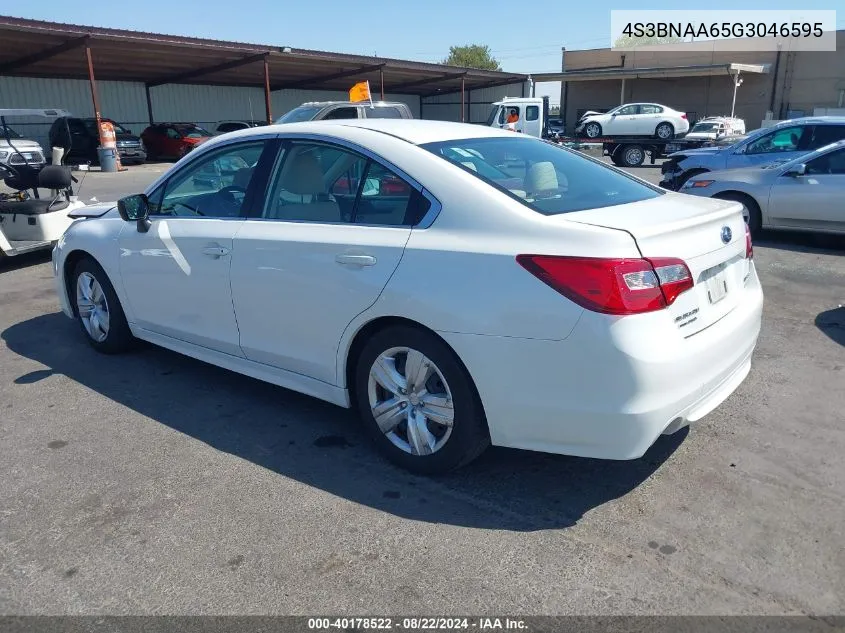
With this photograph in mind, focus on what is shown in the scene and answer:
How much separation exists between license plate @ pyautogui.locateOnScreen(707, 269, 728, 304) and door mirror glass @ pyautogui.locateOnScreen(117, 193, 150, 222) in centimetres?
343

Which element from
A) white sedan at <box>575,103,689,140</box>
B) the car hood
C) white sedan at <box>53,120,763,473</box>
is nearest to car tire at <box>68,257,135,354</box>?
white sedan at <box>53,120,763,473</box>

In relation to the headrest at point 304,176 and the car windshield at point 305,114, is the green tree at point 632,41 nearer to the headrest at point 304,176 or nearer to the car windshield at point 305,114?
the car windshield at point 305,114

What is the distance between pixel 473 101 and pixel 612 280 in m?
Result: 44.6

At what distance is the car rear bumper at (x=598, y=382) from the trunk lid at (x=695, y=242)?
0.38ft

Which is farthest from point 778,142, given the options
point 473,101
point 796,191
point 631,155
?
point 473,101

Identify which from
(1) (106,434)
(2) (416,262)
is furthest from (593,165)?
(1) (106,434)

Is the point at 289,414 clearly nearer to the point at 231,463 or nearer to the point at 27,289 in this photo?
the point at 231,463

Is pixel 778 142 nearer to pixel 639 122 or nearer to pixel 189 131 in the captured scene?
pixel 639 122

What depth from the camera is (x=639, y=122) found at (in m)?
29.3

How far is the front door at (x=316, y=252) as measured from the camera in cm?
330

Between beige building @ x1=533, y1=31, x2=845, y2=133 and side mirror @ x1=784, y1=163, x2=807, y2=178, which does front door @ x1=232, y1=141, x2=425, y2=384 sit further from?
beige building @ x1=533, y1=31, x2=845, y2=133

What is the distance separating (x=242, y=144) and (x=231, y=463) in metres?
1.87

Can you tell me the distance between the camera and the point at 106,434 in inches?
154

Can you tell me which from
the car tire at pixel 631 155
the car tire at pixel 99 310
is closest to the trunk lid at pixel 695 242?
the car tire at pixel 99 310
